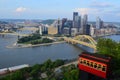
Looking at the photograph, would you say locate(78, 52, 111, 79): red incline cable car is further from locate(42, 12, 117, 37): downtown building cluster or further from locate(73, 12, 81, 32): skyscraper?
locate(73, 12, 81, 32): skyscraper

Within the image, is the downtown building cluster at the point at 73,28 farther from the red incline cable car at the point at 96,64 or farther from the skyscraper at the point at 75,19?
the red incline cable car at the point at 96,64

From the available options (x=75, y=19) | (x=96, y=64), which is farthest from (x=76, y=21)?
(x=96, y=64)

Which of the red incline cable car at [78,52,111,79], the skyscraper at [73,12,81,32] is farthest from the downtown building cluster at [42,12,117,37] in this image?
the red incline cable car at [78,52,111,79]

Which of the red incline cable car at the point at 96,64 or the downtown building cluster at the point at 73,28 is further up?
the red incline cable car at the point at 96,64

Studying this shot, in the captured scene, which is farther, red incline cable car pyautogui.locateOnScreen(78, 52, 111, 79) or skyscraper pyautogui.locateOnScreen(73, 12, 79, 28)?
skyscraper pyautogui.locateOnScreen(73, 12, 79, 28)

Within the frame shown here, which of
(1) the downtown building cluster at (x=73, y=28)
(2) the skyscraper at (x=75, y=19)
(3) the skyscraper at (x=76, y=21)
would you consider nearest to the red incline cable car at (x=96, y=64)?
(1) the downtown building cluster at (x=73, y=28)

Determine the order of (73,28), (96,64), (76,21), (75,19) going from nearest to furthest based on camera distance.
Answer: (96,64) < (73,28) < (76,21) < (75,19)

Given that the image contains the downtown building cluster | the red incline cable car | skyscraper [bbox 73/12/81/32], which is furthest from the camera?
skyscraper [bbox 73/12/81/32]

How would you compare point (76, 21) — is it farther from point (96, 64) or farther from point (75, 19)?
point (96, 64)

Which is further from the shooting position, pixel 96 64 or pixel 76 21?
pixel 76 21
